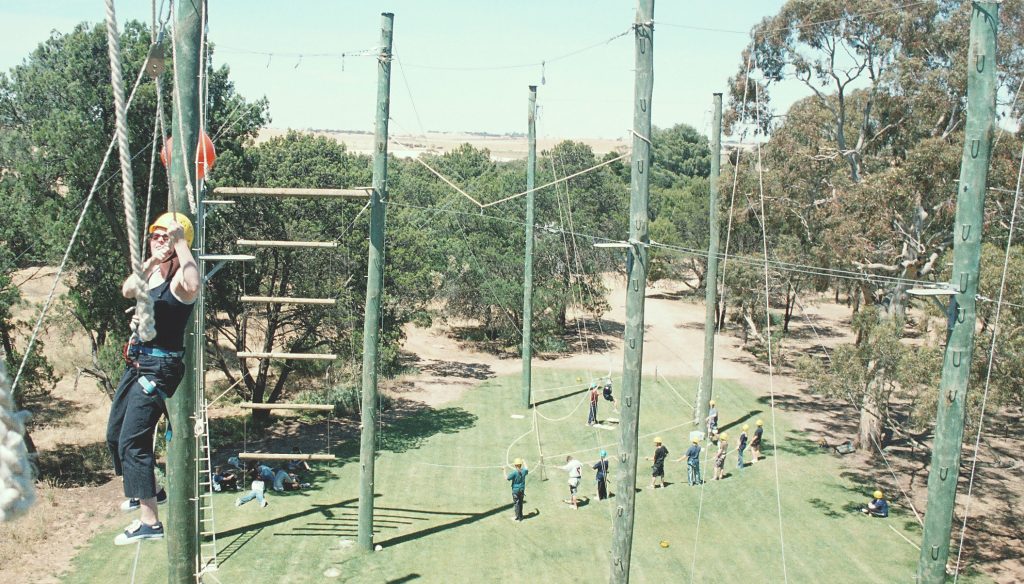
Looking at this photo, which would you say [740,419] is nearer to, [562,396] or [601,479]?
[562,396]

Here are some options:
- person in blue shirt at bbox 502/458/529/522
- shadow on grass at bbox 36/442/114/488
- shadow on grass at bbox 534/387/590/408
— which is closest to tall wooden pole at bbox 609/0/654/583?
person in blue shirt at bbox 502/458/529/522

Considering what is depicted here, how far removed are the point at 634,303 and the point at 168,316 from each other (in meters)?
5.90

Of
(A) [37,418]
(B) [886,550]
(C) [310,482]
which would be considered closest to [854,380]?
(B) [886,550]

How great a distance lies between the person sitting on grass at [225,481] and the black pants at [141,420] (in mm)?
14072

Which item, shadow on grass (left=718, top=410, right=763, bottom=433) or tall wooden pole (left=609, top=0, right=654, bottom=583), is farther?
shadow on grass (left=718, top=410, right=763, bottom=433)

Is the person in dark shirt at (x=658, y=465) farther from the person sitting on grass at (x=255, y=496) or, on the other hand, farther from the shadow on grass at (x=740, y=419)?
the person sitting on grass at (x=255, y=496)

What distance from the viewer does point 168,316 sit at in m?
5.14

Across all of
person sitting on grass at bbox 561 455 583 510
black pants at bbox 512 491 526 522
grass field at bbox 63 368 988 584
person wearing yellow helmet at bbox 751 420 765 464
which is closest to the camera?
grass field at bbox 63 368 988 584

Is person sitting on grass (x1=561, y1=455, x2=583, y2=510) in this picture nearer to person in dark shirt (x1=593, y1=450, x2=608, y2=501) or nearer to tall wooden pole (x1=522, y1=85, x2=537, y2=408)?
person in dark shirt (x1=593, y1=450, x2=608, y2=501)

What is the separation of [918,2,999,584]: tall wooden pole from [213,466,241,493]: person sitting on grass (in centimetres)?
1471

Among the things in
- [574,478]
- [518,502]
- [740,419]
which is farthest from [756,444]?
[518,502]

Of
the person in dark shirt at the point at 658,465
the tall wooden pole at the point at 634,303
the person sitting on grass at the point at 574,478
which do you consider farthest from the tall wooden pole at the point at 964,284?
the person in dark shirt at the point at 658,465

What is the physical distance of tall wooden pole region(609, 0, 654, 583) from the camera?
956 cm

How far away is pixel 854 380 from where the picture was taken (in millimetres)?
19719
